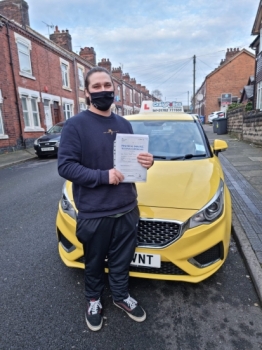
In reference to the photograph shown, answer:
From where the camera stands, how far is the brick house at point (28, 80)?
499 inches

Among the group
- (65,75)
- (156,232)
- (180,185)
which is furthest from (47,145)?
(65,75)

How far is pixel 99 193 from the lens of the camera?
1765mm

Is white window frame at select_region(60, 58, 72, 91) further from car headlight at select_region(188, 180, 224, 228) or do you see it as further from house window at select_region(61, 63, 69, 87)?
car headlight at select_region(188, 180, 224, 228)

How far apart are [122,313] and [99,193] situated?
1118mm

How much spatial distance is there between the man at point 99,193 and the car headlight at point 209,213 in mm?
508

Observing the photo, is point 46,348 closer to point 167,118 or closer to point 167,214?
point 167,214

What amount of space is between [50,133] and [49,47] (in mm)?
7942

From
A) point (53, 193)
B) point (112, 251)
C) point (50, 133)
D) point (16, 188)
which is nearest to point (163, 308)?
point (112, 251)

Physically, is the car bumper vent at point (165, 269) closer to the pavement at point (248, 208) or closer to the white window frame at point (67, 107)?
the pavement at point (248, 208)

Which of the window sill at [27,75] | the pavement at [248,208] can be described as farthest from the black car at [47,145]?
the pavement at [248,208]

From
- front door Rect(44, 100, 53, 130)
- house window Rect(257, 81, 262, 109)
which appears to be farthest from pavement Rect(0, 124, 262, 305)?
front door Rect(44, 100, 53, 130)

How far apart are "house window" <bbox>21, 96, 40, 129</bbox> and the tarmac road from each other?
13021mm

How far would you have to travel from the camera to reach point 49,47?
16.6 meters

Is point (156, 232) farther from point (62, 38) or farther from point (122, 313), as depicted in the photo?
point (62, 38)
